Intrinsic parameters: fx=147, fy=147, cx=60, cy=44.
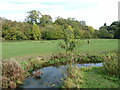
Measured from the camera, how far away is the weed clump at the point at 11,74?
26.8 feet

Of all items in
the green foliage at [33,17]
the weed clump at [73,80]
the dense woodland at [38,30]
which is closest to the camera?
the weed clump at [73,80]

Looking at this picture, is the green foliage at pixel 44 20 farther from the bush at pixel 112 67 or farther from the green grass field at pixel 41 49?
the bush at pixel 112 67

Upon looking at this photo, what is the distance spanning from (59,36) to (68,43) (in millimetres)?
34978

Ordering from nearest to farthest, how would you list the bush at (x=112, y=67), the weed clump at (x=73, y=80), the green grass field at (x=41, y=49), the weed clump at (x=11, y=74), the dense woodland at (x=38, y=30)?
1. the weed clump at (x=73, y=80)
2. the weed clump at (x=11, y=74)
3. the bush at (x=112, y=67)
4. the green grass field at (x=41, y=49)
5. the dense woodland at (x=38, y=30)

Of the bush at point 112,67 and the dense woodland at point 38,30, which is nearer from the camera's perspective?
the bush at point 112,67

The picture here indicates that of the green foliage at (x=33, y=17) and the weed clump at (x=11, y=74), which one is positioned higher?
the green foliage at (x=33, y=17)

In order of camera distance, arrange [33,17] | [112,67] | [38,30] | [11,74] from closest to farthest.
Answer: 1. [11,74]
2. [112,67]
3. [38,30]
4. [33,17]

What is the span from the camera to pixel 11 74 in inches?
341

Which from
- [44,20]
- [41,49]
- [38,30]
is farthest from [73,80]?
[44,20]

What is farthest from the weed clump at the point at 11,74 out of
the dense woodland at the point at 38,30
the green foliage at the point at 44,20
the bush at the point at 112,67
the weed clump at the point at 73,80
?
the green foliage at the point at 44,20

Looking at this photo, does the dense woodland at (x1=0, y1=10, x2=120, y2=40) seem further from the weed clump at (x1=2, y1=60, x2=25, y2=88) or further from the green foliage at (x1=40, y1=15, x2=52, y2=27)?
the weed clump at (x1=2, y1=60, x2=25, y2=88)

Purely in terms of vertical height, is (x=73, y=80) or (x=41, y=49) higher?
(x=41, y=49)

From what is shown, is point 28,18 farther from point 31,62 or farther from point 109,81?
point 109,81

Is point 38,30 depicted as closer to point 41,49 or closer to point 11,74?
point 41,49
